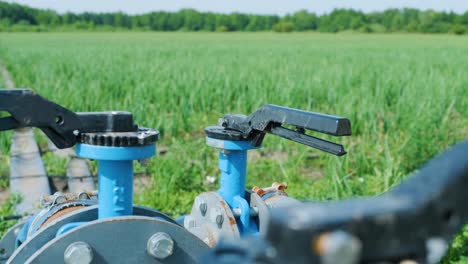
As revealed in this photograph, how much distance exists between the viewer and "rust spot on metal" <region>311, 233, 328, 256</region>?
398mm

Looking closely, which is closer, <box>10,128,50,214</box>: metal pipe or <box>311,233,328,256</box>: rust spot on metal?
<box>311,233,328,256</box>: rust spot on metal

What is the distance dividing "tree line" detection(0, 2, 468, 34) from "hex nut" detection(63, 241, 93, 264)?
52.5m

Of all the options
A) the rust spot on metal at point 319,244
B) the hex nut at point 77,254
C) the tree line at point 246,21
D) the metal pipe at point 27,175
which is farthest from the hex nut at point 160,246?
the tree line at point 246,21

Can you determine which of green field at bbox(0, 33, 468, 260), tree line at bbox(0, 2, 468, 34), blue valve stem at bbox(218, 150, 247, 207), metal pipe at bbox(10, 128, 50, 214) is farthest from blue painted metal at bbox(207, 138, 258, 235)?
tree line at bbox(0, 2, 468, 34)

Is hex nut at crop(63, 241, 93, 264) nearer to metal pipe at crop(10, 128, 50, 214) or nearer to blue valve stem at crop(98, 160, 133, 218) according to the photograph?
blue valve stem at crop(98, 160, 133, 218)

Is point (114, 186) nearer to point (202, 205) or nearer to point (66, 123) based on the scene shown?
point (66, 123)

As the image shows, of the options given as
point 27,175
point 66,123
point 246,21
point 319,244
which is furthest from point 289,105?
point 246,21

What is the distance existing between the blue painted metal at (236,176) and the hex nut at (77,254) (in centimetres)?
41

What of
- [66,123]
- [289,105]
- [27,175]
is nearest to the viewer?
[66,123]

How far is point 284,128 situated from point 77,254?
41cm

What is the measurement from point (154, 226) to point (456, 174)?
24.9 inches

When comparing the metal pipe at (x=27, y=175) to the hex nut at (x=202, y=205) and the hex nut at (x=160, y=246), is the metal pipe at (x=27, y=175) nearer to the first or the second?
the hex nut at (x=202, y=205)

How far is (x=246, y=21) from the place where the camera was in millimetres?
64500

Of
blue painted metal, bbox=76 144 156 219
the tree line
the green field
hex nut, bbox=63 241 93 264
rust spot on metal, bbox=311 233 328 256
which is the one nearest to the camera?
rust spot on metal, bbox=311 233 328 256
